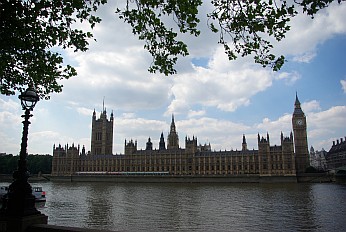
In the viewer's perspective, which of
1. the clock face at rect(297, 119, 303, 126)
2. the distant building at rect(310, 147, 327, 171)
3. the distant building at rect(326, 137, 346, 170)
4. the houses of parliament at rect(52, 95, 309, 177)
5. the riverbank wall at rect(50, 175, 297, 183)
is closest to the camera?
the riverbank wall at rect(50, 175, 297, 183)

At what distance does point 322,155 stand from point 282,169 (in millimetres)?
109084

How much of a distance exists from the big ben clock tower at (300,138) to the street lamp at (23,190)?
96214 millimetres

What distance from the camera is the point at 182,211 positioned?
21656mm

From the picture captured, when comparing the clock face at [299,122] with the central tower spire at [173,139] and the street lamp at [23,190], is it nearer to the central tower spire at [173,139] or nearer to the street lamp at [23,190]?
the central tower spire at [173,139]

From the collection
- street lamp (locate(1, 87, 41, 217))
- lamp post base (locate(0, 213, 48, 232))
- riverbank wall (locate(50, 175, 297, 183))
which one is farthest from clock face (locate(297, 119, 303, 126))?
lamp post base (locate(0, 213, 48, 232))

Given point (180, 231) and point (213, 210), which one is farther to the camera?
point (213, 210)

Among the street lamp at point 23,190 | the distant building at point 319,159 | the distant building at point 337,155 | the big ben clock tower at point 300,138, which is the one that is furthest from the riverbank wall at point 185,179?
the distant building at point 319,159

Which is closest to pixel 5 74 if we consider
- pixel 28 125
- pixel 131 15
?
pixel 28 125

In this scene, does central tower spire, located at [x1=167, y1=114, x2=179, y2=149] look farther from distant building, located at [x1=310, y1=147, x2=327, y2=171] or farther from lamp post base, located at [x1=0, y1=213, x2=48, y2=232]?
lamp post base, located at [x1=0, y1=213, x2=48, y2=232]

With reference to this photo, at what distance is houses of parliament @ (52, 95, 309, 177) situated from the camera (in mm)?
84875

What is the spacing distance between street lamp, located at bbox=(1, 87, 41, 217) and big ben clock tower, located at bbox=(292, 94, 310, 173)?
316 ft

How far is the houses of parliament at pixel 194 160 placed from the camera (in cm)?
8488

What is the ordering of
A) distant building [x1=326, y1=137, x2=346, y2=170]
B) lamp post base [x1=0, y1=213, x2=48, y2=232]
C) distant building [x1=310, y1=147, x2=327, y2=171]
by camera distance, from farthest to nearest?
1. distant building [x1=310, y1=147, x2=327, y2=171]
2. distant building [x1=326, y1=137, x2=346, y2=170]
3. lamp post base [x1=0, y1=213, x2=48, y2=232]

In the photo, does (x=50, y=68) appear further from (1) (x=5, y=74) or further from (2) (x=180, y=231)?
(2) (x=180, y=231)
